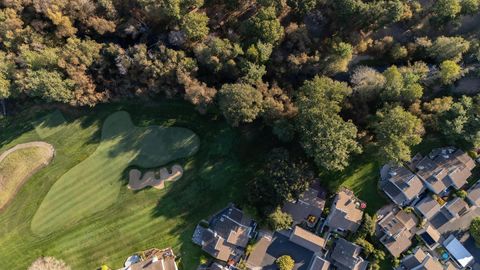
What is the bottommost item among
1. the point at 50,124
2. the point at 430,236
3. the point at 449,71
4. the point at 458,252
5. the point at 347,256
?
the point at 458,252

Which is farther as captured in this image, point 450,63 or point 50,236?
point 50,236

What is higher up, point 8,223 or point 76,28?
point 76,28

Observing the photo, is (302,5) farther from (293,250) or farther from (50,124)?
(50,124)

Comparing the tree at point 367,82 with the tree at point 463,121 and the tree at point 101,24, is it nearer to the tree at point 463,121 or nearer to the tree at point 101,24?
the tree at point 463,121

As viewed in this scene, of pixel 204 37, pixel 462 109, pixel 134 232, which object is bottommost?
pixel 134 232

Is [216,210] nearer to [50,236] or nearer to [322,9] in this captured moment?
[50,236]

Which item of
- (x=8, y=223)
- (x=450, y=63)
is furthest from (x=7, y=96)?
(x=450, y=63)

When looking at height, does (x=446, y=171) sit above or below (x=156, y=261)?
above

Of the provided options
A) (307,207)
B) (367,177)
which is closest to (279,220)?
(307,207)

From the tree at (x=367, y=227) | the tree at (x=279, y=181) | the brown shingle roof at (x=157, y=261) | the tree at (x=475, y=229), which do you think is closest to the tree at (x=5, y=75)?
the brown shingle roof at (x=157, y=261)
